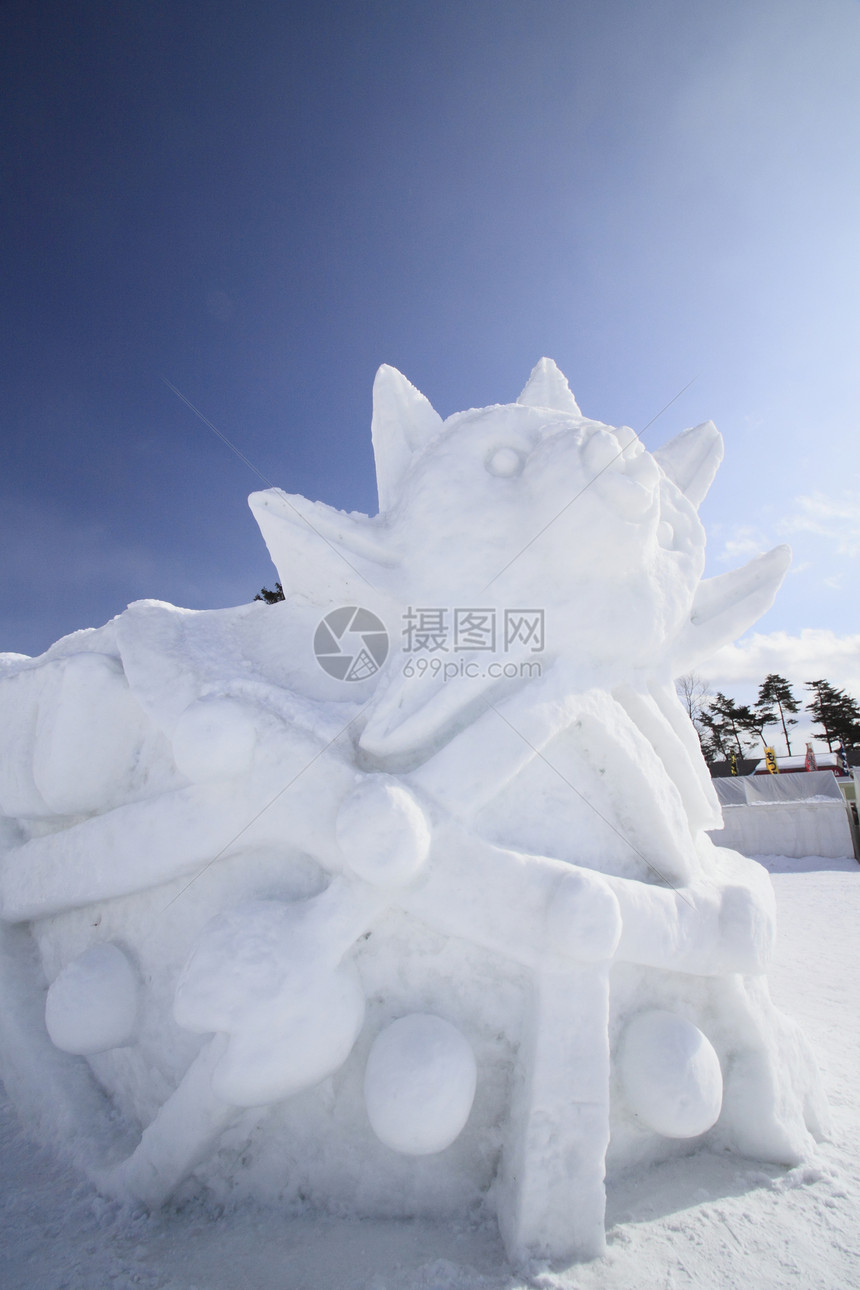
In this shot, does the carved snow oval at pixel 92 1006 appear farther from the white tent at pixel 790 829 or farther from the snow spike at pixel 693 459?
the white tent at pixel 790 829

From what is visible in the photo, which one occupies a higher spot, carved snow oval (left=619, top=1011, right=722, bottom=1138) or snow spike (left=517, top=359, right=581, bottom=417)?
snow spike (left=517, top=359, right=581, bottom=417)

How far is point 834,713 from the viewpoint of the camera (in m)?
42.8

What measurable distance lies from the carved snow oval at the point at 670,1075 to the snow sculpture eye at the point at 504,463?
2081 millimetres

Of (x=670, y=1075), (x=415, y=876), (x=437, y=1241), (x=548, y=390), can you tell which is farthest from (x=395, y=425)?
(x=437, y=1241)

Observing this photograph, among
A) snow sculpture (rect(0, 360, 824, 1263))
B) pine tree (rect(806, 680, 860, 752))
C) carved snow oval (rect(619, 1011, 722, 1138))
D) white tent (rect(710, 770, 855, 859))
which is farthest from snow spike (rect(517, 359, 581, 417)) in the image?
pine tree (rect(806, 680, 860, 752))

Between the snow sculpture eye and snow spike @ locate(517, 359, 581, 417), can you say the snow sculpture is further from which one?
snow spike @ locate(517, 359, 581, 417)

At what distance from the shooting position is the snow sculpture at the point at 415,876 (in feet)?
6.41

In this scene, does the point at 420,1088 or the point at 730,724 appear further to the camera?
the point at 730,724

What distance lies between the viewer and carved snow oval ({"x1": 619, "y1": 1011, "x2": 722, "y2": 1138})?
2043mm

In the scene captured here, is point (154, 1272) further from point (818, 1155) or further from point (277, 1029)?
point (818, 1155)

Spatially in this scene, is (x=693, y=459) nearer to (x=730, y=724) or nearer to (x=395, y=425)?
(x=395, y=425)

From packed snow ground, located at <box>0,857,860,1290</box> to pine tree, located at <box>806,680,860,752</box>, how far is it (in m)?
44.2

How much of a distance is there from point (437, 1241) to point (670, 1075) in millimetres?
809

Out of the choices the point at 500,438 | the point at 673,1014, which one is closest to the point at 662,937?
the point at 673,1014
